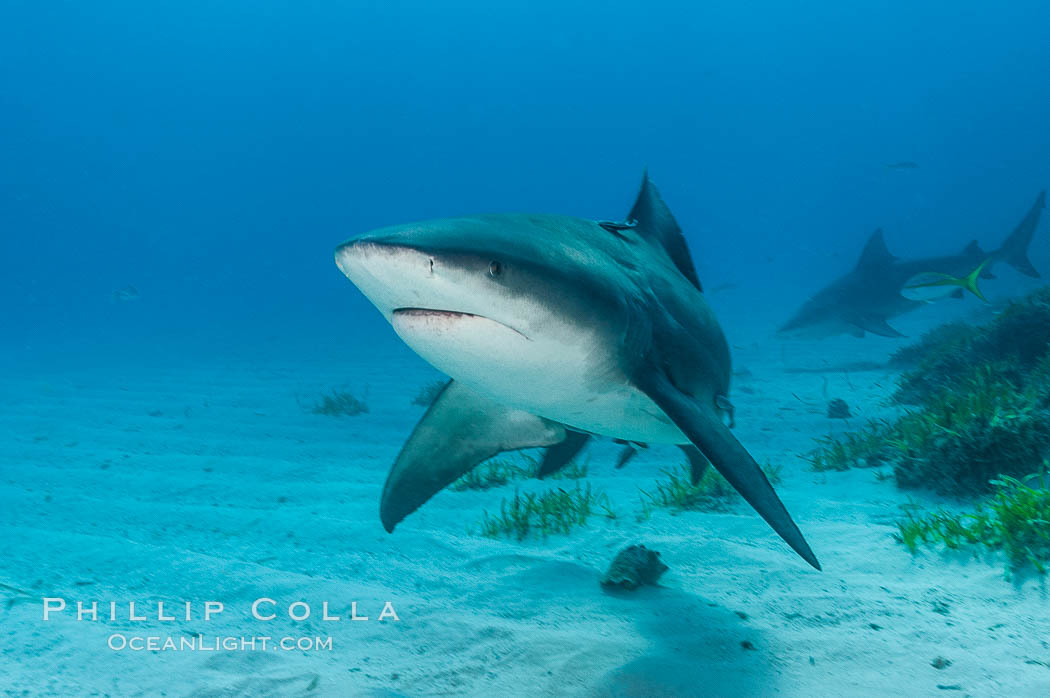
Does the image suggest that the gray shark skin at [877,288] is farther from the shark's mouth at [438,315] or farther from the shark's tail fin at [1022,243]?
the shark's mouth at [438,315]

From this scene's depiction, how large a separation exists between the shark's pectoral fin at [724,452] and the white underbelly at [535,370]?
13 centimetres

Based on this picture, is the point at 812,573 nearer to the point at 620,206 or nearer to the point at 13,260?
the point at 620,206

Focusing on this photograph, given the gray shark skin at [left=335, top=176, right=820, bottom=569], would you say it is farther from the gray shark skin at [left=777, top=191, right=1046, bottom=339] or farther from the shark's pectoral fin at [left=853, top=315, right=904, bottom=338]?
the gray shark skin at [left=777, top=191, right=1046, bottom=339]

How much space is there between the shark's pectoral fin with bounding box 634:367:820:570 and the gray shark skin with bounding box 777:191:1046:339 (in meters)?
12.6

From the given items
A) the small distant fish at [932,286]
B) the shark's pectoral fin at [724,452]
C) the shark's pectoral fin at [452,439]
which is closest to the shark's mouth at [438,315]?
the shark's pectoral fin at [724,452]

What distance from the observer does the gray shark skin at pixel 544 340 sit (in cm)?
193

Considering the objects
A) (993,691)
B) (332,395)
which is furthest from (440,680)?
(332,395)

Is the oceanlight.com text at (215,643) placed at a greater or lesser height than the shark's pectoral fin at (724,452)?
lesser

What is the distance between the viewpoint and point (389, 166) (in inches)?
6024

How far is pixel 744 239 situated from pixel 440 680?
161 m

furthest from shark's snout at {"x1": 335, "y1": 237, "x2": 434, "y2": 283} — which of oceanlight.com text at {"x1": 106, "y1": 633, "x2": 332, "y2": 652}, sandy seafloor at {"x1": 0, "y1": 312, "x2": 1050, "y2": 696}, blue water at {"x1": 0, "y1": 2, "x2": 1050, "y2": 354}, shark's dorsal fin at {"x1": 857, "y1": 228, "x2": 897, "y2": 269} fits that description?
blue water at {"x1": 0, "y1": 2, "x2": 1050, "y2": 354}

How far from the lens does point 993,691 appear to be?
2.12m

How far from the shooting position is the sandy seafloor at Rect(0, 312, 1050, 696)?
8.17 ft

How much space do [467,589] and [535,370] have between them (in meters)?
1.99
